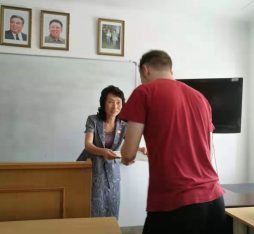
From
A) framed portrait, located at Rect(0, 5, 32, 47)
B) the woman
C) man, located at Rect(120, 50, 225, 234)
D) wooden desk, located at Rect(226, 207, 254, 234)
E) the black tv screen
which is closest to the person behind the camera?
man, located at Rect(120, 50, 225, 234)

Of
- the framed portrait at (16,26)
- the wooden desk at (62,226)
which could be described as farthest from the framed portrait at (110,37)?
the wooden desk at (62,226)

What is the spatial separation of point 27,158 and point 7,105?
22.5 inches

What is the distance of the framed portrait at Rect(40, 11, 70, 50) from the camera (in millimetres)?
3100

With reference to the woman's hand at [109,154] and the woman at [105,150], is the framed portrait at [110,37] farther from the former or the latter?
the woman's hand at [109,154]

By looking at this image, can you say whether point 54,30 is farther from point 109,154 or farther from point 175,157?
point 175,157

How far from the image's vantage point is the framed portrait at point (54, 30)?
10.2 feet

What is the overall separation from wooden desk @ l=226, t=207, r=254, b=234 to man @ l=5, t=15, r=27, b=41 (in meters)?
2.55

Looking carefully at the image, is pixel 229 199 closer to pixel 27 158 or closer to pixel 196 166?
pixel 196 166

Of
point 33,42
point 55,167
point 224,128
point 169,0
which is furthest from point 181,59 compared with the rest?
point 55,167

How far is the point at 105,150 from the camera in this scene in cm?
224

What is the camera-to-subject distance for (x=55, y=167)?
1625 mm

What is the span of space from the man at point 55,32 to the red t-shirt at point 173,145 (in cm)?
219

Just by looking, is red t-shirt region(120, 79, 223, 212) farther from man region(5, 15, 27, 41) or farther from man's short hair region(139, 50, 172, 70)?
man region(5, 15, 27, 41)

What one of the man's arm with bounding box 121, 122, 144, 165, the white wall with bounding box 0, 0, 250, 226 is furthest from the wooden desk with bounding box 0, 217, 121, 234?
the white wall with bounding box 0, 0, 250, 226
